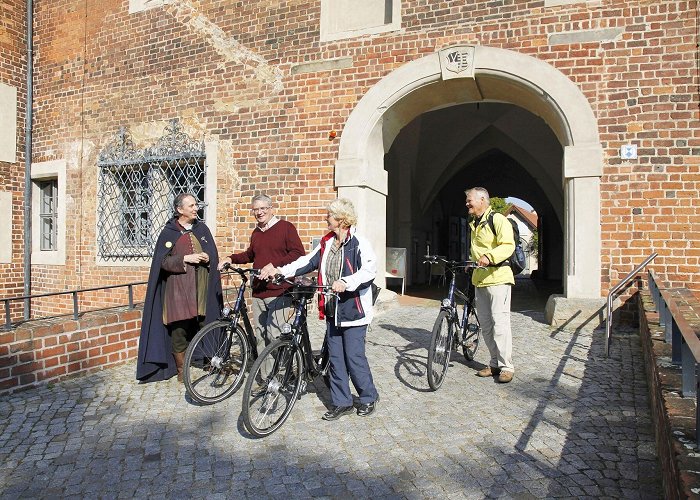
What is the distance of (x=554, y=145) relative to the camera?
44.7 ft

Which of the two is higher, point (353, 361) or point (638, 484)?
point (353, 361)

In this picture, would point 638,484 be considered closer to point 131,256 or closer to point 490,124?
point 131,256

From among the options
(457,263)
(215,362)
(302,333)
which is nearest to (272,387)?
(302,333)

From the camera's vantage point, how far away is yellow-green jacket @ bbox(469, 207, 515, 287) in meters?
4.31

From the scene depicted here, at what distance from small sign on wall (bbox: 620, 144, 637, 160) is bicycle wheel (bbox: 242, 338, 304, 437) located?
4.97 meters

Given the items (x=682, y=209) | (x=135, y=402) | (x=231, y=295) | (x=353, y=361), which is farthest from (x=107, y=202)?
(x=682, y=209)

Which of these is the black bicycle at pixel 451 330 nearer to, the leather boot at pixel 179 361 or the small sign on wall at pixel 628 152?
the leather boot at pixel 179 361

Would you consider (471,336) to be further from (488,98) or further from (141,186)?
(141,186)

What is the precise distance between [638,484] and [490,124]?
40.2 ft

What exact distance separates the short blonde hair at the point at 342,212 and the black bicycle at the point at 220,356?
2.76 feet

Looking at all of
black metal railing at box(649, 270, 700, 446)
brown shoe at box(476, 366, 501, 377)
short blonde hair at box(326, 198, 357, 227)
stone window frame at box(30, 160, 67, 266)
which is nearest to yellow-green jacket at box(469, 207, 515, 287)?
brown shoe at box(476, 366, 501, 377)

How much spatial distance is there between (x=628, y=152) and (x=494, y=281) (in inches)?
126

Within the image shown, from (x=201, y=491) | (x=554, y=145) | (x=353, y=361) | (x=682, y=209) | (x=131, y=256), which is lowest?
(x=201, y=491)

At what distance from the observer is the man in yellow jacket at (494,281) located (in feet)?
14.4
